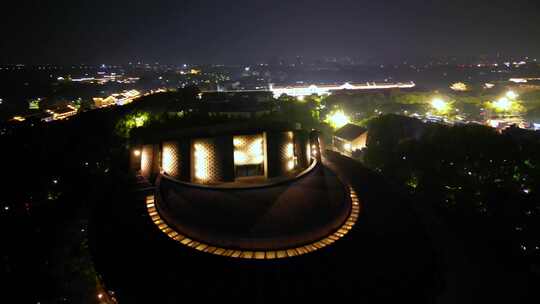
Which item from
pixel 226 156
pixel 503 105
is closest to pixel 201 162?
pixel 226 156

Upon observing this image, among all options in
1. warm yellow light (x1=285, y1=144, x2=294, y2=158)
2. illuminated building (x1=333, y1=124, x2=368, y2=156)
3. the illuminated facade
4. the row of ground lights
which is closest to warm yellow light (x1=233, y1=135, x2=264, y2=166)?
the illuminated facade

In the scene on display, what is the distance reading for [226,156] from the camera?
43.7 ft

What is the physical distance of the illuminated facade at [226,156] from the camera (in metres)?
13.3

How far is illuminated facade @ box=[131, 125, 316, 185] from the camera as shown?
13.3m

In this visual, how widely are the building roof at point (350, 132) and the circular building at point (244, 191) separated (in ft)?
58.5

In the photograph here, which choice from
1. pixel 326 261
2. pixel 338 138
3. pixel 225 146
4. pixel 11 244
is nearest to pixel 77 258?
pixel 11 244

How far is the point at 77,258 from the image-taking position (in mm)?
13477

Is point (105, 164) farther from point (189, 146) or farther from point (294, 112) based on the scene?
point (294, 112)

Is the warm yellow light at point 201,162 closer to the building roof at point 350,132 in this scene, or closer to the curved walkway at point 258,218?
the curved walkway at point 258,218

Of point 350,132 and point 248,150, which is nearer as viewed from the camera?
point 248,150

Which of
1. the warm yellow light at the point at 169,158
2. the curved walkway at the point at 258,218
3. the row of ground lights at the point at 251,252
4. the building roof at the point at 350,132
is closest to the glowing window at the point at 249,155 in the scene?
the curved walkway at the point at 258,218

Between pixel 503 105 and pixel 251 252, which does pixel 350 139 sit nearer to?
pixel 251 252

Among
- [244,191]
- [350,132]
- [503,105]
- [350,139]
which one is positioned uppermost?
[503,105]

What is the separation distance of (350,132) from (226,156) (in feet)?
79.6
